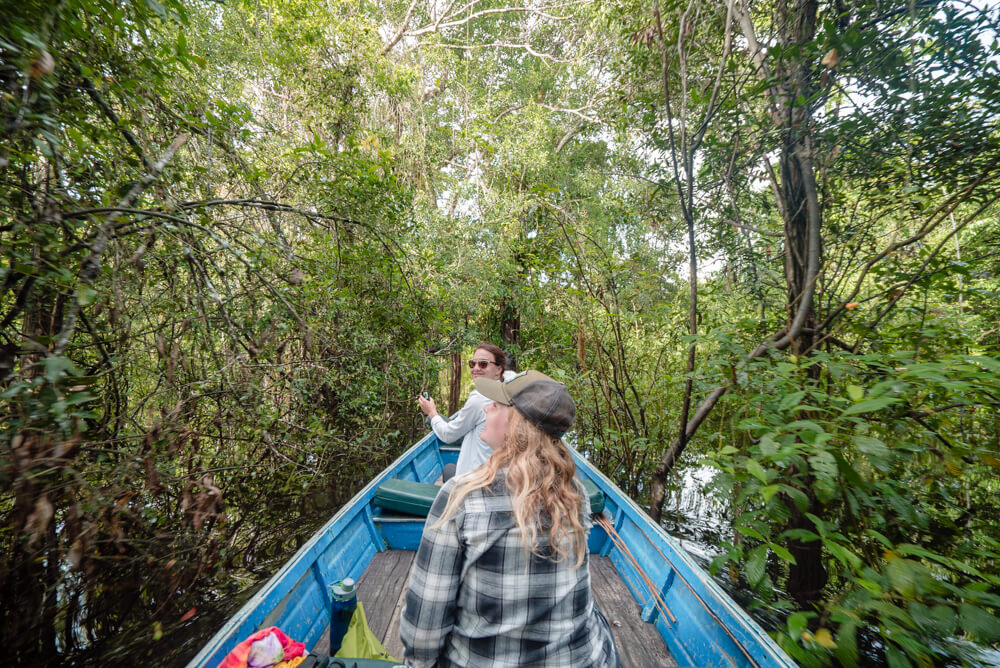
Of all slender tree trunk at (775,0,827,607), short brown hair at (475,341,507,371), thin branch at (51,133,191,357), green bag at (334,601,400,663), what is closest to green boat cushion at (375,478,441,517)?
short brown hair at (475,341,507,371)

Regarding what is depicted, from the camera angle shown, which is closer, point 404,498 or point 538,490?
point 538,490

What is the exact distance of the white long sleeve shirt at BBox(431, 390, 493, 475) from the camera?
2832mm

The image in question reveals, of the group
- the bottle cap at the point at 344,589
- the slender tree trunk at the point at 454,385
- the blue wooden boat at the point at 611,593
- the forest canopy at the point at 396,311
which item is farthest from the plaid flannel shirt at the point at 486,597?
the slender tree trunk at the point at 454,385

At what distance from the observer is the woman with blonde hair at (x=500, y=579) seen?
107cm

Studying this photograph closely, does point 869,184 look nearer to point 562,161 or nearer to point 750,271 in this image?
point 750,271

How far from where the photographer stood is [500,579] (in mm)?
1075

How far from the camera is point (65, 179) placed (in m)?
2.17

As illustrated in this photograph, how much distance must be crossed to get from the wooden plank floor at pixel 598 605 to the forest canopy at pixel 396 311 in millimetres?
671

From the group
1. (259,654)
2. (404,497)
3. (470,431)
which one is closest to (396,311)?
(470,431)

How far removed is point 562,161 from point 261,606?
10023 millimetres

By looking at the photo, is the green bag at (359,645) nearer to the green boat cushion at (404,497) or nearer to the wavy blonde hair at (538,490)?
the wavy blonde hair at (538,490)

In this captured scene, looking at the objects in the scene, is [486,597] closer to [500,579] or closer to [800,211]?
[500,579]

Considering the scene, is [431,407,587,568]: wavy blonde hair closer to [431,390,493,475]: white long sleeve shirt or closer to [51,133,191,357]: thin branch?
[431,390,493,475]: white long sleeve shirt

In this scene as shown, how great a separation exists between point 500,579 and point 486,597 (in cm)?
6
